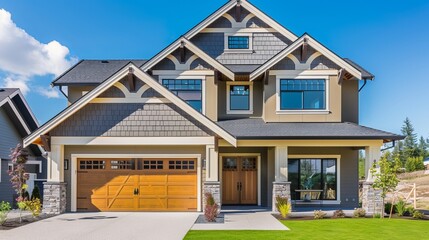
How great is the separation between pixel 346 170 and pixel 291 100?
4.27 metres

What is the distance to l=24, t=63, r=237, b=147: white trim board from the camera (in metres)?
13.8

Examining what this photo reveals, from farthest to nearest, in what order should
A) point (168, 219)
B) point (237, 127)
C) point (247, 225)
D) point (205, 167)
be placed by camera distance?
1. point (237, 127)
2. point (205, 167)
3. point (168, 219)
4. point (247, 225)

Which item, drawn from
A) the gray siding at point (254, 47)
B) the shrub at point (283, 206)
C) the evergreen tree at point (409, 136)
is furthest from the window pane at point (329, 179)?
the evergreen tree at point (409, 136)

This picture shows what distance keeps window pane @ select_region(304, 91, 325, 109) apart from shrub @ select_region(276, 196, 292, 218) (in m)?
4.79

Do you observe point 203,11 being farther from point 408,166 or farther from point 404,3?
point 408,166

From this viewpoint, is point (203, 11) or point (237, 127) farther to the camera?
point (203, 11)

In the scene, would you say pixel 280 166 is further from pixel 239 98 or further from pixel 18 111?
pixel 18 111

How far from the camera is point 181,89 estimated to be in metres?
16.8

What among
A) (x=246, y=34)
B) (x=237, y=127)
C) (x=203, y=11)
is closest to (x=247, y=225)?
(x=237, y=127)

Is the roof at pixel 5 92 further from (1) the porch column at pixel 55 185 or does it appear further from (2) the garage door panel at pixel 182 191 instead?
(2) the garage door panel at pixel 182 191

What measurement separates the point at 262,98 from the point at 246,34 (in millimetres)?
3525

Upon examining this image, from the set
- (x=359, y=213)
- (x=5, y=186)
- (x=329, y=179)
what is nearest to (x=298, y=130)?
(x=329, y=179)

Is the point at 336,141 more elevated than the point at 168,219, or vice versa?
the point at 336,141

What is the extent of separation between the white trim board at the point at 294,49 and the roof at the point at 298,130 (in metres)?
2.18
